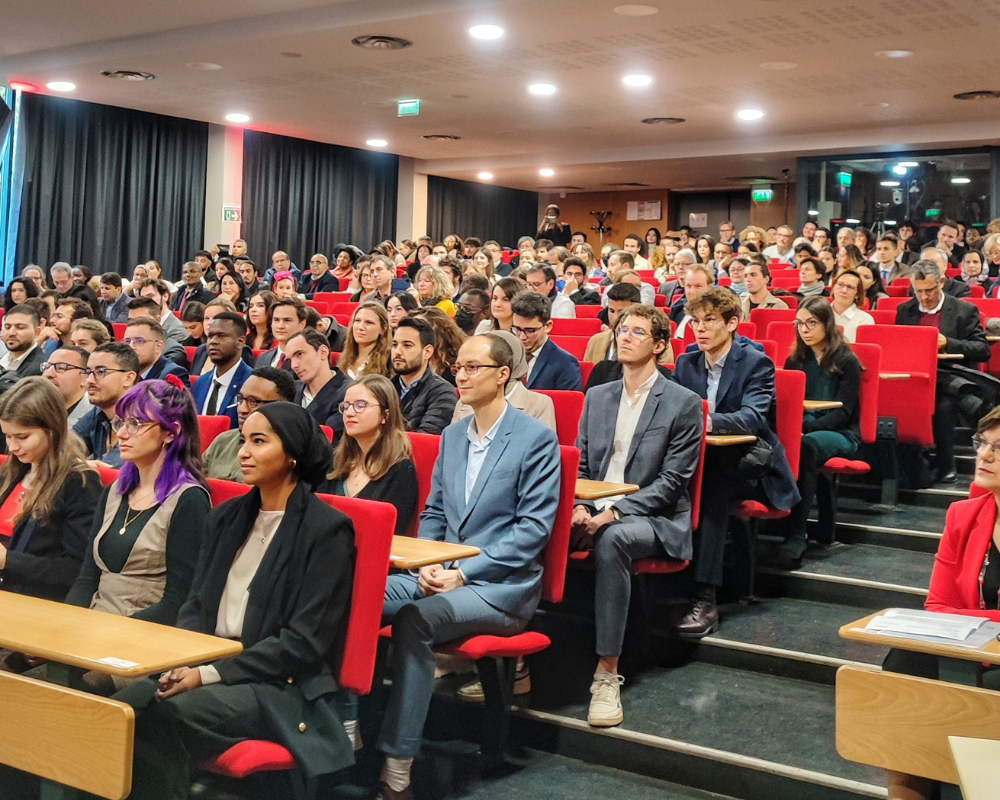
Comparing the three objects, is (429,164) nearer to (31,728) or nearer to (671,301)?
(671,301)

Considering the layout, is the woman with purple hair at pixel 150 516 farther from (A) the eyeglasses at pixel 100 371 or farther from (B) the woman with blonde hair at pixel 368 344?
(B) the woman with blonde hair at pixel 368 344

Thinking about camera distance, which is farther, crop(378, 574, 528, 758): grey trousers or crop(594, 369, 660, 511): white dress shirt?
crop(594, 369, 660, 511): white dress shirt

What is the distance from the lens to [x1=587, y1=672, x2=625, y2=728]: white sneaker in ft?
10.1

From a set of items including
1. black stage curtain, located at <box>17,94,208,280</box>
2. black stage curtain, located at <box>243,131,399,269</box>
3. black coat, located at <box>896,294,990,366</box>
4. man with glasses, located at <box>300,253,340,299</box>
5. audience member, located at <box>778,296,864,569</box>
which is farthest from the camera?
black stage curtain, located at <box>243,131,399,269</box>

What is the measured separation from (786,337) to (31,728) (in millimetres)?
4589

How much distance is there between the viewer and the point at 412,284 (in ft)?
29.1

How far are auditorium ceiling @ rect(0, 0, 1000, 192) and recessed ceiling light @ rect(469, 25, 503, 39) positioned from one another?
11 cm

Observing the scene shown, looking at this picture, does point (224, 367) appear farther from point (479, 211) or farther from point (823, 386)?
point (479, 211)

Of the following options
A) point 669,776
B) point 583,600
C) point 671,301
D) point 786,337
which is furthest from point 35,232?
point 669,776

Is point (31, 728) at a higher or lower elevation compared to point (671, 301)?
lower

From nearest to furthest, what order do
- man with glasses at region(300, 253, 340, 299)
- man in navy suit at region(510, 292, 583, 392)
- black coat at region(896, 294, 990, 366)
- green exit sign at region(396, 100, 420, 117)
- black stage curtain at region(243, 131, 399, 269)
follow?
man in navy suit at region(510, 292, 583, 392) → black coat at region(896, 294, 990, 366) → man with glasses at region(300, 253, 340, 299) → green exit sign at region(396, 100, 420, 117) → black stage curtain at region(243, 131, 399, 269)

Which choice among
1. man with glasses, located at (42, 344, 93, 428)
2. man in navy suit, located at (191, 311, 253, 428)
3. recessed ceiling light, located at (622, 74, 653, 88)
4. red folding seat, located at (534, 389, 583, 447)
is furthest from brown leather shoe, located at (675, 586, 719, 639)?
recessed ceiling light, located at (622, 74, 653, 88)

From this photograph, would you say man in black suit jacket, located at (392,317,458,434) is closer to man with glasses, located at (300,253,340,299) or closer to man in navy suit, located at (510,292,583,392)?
man in navy suit, located at (510,292,583,392)

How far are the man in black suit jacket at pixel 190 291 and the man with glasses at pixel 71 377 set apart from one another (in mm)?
4505
